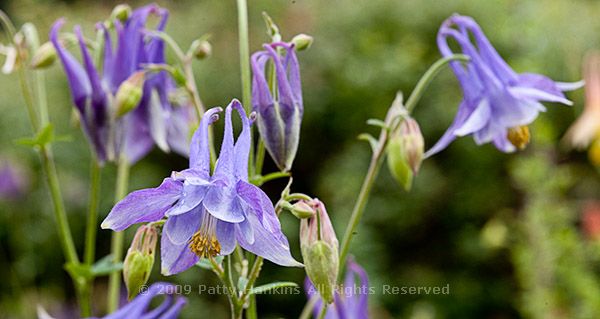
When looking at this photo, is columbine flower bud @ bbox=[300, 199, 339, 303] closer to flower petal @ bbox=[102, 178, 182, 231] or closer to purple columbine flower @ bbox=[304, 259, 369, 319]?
flower petal @ bbox=[102, 178, 182, 231]

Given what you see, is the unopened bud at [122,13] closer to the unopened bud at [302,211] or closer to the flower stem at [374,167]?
the flower stem at [374,167]

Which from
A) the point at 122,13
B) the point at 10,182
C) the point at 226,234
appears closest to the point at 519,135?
the point at 226,234

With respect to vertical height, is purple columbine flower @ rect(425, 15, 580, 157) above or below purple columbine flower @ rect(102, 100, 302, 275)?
above

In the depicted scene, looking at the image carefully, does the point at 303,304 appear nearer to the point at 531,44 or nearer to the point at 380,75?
the point at 380,75

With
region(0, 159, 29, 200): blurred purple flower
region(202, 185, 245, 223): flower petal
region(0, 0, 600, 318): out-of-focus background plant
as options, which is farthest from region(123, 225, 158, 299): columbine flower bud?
region(0, 159, 29, 200): blurred purple flower

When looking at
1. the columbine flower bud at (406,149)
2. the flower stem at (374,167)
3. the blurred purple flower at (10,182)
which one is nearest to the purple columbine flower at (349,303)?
the flower stem at (374,167)

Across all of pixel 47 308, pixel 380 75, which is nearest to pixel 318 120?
pixel 380 75
